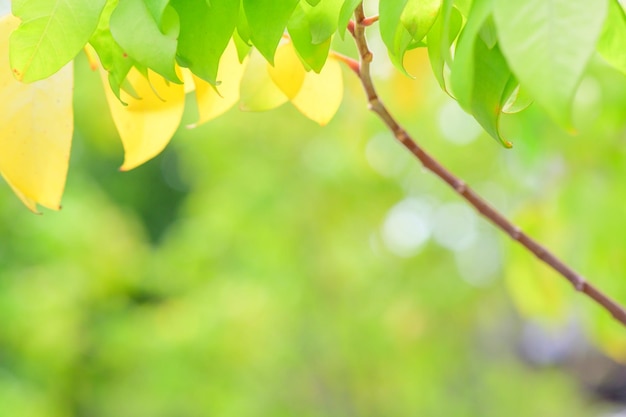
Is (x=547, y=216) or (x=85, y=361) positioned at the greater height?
(x=547, y=216)

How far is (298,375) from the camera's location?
2.28 metres

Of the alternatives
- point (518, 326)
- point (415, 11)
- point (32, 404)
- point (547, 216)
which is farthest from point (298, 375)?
point (415, 11)

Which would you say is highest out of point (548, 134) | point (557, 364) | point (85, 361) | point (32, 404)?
point (548, 134)

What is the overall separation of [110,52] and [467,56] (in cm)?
17

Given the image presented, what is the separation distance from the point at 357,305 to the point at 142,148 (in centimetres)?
175

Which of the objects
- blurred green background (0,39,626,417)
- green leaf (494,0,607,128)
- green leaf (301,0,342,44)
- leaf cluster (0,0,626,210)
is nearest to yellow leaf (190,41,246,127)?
leaf cluster (0,0,626,210)

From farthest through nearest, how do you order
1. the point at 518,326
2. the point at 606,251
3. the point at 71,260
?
the point at 518,326
the point at 71,260
the point at 606,251

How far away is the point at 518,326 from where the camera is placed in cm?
336

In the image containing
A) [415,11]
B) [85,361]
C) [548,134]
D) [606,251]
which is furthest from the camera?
[85,361]

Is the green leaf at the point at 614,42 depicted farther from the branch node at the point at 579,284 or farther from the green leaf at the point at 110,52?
the branch node at the point at 579,284

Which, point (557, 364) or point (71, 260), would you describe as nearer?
point (71, 260)

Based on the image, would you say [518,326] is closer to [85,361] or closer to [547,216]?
[85,361]

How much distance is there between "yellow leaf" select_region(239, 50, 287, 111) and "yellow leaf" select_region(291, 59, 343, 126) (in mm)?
11

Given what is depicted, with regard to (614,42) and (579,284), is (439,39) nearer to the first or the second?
(614,42)
